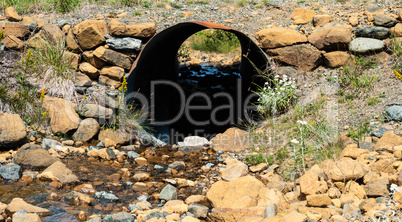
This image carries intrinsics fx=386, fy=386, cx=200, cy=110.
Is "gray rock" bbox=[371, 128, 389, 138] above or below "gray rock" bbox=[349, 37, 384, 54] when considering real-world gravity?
below

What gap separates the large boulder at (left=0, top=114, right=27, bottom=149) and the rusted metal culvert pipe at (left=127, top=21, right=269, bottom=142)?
2.03 metres

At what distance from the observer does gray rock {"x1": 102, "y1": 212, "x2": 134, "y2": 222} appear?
11.9 feet

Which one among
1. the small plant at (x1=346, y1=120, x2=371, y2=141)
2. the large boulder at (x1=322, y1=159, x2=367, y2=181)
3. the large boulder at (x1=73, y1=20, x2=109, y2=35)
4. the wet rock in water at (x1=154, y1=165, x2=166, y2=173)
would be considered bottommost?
the wet rock in water at (x1=154, y1=165, x2=166, y2=173)

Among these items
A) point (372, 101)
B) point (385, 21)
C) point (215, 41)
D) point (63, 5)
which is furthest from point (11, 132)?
point (215, 41)

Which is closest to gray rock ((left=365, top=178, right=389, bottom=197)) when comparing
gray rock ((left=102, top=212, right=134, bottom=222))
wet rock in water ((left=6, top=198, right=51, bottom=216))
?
gray rock ((left=102, top=212, right=134, bottom=222))

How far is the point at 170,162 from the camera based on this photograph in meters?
5.77

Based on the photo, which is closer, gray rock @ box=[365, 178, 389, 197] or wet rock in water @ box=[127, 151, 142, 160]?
gray rock @ box=[365, 178, 389, 197]

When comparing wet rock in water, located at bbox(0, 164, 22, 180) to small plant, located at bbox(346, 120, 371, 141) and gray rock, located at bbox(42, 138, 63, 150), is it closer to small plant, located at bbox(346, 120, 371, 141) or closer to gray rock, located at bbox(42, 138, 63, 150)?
gray rock, located at bbox(42, 138, 63, 150)

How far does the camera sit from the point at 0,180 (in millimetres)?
4426

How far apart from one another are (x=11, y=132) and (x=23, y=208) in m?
1.77

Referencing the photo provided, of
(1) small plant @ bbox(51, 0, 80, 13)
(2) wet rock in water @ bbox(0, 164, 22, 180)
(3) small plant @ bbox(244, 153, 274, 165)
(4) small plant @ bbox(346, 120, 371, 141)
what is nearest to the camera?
(2) wet rock in water @ bbox(0, 164, 22, 180)

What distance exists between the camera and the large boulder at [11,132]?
16.6 feet

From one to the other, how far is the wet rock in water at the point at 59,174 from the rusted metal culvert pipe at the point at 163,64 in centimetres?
238

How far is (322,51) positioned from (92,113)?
4.02 metres
